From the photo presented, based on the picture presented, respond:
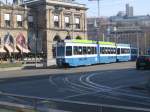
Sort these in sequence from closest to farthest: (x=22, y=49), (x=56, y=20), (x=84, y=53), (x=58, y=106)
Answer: (x=58, y=106)
(x=84, y=53)
(x=22, y=49)
(x=56, y=20)

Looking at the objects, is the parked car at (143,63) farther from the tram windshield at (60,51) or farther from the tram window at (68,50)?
the tram windshield at (60,51)

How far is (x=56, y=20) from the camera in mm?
91750

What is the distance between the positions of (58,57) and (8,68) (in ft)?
22.4

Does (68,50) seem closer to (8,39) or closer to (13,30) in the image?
(8,39)

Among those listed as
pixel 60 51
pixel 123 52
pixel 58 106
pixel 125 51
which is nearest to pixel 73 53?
pixel 60 51

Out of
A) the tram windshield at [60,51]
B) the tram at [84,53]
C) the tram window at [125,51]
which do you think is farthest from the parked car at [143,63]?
the tram window at [125,51]

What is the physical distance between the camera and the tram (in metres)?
50.7

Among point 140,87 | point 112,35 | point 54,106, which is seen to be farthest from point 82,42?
point 112,35

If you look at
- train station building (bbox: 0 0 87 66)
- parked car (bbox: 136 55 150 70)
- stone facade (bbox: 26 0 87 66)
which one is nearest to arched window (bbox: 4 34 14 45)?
train station building (bbox: 0 0 87 66)

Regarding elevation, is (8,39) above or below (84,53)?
above

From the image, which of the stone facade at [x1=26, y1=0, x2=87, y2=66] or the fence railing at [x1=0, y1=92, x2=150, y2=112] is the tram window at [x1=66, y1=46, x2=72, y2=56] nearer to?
the stone facade at [x1=26, y1=0, x2=87, y2=66]

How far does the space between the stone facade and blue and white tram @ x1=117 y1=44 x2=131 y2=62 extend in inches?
743

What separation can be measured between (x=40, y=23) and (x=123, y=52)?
25.9 meters

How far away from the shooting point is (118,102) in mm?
17234
